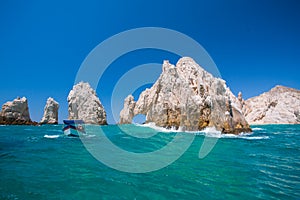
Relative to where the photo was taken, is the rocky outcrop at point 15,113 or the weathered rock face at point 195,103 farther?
the rocky outcrop at point 15,113

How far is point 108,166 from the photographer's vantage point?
1104cm

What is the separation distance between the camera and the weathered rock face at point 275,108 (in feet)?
334

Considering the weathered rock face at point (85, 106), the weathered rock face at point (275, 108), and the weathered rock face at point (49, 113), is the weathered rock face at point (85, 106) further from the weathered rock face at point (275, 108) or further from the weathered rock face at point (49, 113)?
the weathered rock face at point (275, 108)

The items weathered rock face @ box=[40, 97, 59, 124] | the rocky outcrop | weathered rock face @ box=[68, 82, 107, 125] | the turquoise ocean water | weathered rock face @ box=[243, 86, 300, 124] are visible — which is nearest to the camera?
the turquoise ocean water

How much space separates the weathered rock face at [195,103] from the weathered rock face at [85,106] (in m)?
43.8

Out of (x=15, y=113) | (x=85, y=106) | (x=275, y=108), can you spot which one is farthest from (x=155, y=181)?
(x=275, y=108)

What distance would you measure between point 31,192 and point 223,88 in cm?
3187

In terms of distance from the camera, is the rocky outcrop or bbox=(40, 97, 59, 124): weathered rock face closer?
the rocky outcrop

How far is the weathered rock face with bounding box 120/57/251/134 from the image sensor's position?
32.5m

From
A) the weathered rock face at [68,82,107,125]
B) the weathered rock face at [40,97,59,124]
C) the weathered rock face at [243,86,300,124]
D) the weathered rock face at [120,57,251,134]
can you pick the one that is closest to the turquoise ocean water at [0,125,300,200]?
the weathered rock face at [120,57,251,134]

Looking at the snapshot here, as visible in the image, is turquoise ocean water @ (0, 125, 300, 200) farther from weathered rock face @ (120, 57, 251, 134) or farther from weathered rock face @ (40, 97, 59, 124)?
weathered rock face @ (40, 97, 59, 124)

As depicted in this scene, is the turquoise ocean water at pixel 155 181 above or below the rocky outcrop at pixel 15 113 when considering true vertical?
below

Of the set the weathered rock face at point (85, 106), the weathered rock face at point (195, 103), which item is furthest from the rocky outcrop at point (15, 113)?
the weathered rock face at point (195, 103)

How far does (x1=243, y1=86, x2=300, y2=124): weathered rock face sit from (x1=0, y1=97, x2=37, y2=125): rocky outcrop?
124328mm
